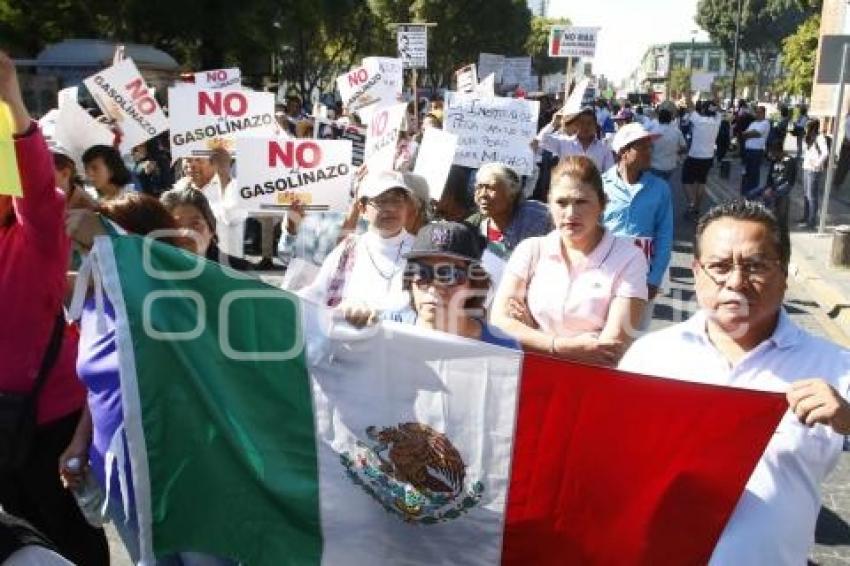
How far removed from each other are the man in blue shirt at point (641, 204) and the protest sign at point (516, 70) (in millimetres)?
25382

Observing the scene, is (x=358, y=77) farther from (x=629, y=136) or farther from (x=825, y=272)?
(x=629, y=136)

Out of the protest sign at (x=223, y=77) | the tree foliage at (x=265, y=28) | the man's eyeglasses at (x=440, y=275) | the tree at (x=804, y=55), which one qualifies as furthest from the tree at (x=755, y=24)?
the man's eyeglasses at (x=440, y=275)

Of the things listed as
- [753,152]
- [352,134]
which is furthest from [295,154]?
[753,152]

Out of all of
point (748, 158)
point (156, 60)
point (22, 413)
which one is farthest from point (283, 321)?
point (156, 60)

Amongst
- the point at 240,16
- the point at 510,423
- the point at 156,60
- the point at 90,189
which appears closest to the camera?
the point at 510,423

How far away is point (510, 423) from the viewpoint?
2.38 meters

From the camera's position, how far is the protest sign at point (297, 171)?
20.5 feet

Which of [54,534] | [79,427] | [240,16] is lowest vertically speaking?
[54,534]

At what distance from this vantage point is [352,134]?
1039cm

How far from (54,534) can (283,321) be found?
1185 mm

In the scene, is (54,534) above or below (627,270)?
below

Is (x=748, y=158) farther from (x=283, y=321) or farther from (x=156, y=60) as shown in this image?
(x=156, y=60)

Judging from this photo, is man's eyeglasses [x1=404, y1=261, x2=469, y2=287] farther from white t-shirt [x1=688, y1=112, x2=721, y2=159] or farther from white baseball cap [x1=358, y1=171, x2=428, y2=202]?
white t-shirt [x1=688, y1=112, x2=721, y2=159]

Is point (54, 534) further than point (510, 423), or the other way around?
point (54, 534)
